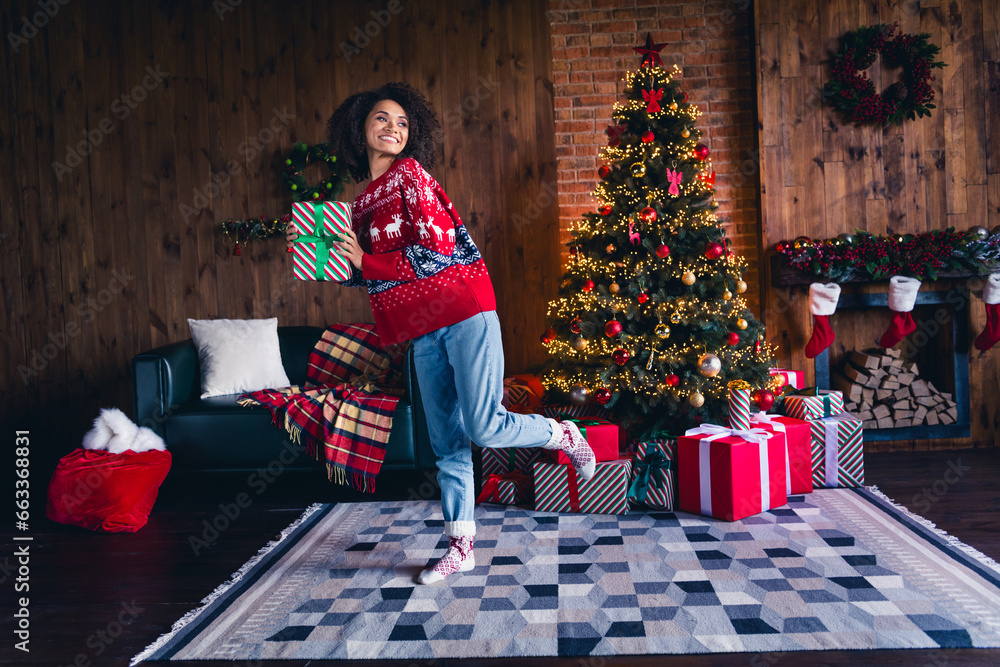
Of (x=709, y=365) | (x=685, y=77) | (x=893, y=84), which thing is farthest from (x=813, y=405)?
(x=685, y=77)

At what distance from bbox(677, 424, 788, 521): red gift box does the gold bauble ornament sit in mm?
218

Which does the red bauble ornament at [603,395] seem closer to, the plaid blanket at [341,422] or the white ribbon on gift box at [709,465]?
the white ribbon on gift box at [709,465]

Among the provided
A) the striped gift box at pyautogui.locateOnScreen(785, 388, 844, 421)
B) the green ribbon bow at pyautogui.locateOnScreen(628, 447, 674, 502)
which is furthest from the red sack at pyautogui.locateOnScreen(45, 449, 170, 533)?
the striped gift box at pyautogui.locateOnScreen(785, 388, 844, 421)

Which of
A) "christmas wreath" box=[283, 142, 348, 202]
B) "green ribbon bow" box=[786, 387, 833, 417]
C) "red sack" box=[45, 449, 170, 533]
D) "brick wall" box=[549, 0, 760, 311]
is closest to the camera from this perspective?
"red sack" box=[45, 449, 170, 533]

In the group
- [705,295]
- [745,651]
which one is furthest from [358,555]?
[705,295]

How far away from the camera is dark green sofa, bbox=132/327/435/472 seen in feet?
9.32

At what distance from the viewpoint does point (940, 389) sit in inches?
135

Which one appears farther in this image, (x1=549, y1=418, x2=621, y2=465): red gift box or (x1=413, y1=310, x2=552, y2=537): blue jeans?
(x1=549, y1=418, x2=621, y2=465): red gift box

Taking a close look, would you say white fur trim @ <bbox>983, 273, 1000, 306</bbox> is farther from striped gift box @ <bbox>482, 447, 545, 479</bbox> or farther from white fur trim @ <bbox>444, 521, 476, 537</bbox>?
white fur trim @ <bbox>444, 521, 476, 537</bbox>

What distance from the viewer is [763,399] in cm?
274

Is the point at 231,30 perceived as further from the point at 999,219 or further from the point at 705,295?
the point at 999,219

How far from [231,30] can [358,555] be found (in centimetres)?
328

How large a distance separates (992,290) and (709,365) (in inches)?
67.9

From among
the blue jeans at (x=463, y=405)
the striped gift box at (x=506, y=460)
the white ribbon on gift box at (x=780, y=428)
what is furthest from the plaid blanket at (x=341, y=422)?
the white ribbon on gift box at (x=780, y=428)
